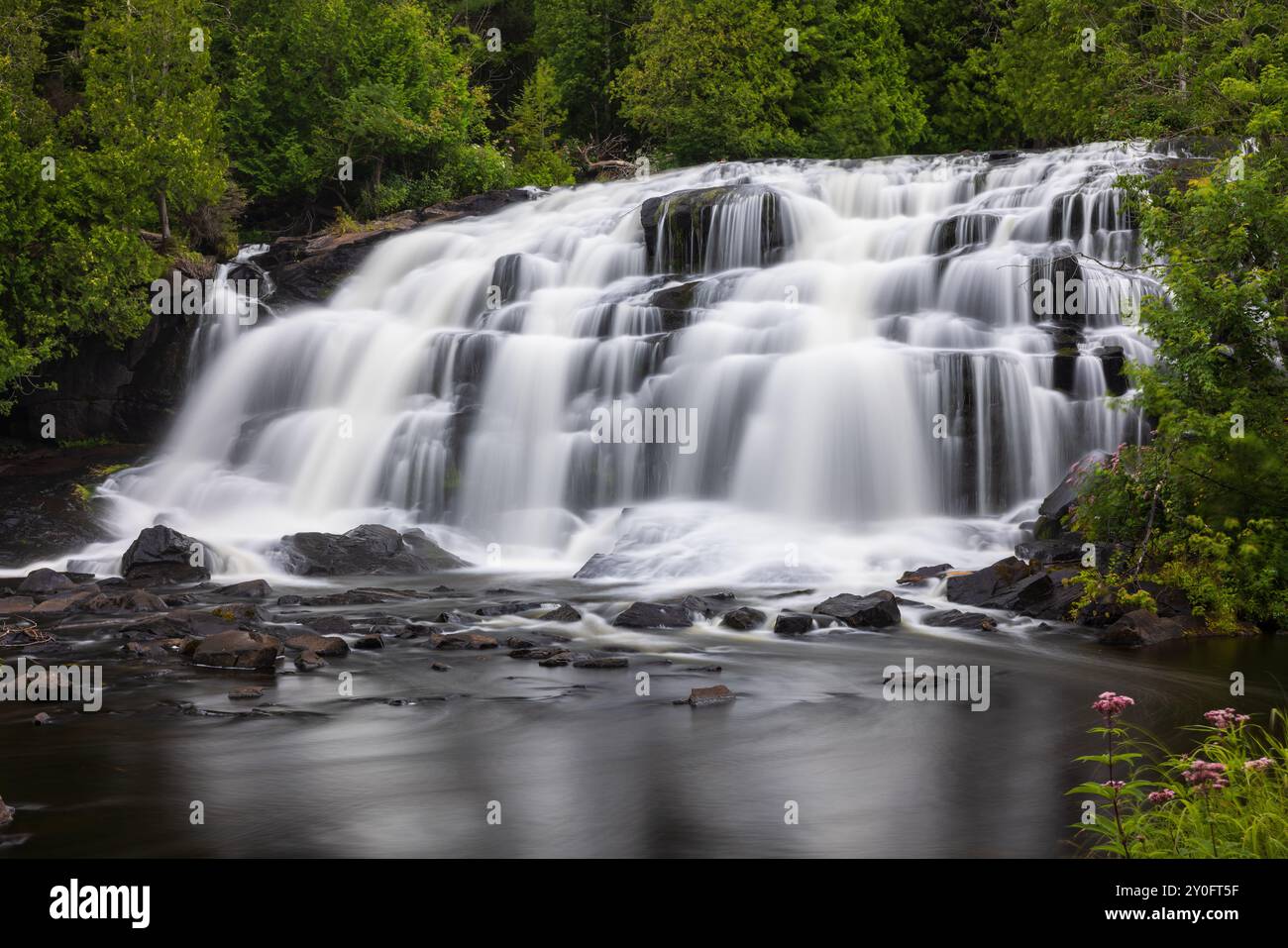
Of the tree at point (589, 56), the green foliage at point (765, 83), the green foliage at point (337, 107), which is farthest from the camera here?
the tree at point (589, 56)

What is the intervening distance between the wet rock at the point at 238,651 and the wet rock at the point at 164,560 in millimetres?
5930

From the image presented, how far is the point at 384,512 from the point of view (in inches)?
876

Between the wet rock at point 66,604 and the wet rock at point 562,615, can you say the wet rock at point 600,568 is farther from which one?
the wet rock at point 66,604

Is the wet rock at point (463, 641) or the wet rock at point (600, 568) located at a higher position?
the wet rock at point (600, 568)

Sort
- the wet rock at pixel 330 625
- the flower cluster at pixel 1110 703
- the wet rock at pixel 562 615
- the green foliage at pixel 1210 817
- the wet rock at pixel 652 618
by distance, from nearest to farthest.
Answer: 1. the flower cluster at pixel 1110 703
2. the green foliage at pixel 1210 817
3. the wet rock at pixel 330 625
4. the wet rock at pixel 652 618
5. the wet rock at pixel 562 615

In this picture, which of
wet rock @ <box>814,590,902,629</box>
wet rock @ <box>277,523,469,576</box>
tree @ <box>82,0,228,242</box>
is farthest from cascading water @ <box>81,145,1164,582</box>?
tree @ <box>82,0,228,242</box>

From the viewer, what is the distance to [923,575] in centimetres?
1703

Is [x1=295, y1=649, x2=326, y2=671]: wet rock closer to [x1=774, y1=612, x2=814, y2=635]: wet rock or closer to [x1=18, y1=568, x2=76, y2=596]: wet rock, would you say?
[x1=774, y1=612, x2=814, y2=635]: wet rock

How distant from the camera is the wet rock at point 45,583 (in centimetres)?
1685

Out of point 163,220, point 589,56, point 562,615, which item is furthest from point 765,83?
point 562,615

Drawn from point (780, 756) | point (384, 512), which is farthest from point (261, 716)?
point (384, 512)

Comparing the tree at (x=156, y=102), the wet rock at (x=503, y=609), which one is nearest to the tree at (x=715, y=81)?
the tree at (x=156, y=102)
